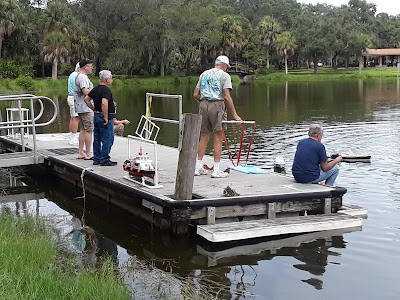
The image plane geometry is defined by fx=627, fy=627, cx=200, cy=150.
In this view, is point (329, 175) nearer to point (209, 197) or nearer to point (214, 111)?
point (214, 111)

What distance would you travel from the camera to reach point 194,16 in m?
69.4

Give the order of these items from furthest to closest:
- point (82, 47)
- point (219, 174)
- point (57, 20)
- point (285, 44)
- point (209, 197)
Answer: point (285, 44), point (82, 47), point (57, 20), point (219, 174), point (209, 197)

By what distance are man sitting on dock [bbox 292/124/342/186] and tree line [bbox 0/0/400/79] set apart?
47.3 m

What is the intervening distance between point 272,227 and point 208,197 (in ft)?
3.32

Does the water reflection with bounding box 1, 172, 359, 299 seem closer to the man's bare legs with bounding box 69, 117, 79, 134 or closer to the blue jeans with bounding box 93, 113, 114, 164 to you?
the blue jeans with bounding box 93, 113, 114, 164

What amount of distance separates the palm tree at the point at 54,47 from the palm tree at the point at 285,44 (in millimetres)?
33270

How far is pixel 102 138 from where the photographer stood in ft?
37.1

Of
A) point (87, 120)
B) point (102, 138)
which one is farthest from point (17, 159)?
point (102, 138)

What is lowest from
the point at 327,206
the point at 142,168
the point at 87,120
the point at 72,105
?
the point at 327,206

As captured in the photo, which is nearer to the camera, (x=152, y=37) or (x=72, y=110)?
(x=72, y=110)

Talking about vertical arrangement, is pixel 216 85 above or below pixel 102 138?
above

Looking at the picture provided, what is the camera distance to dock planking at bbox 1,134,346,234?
8.77 m

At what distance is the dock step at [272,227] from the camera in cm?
841

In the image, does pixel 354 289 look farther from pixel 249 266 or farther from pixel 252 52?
pixel 252 52
